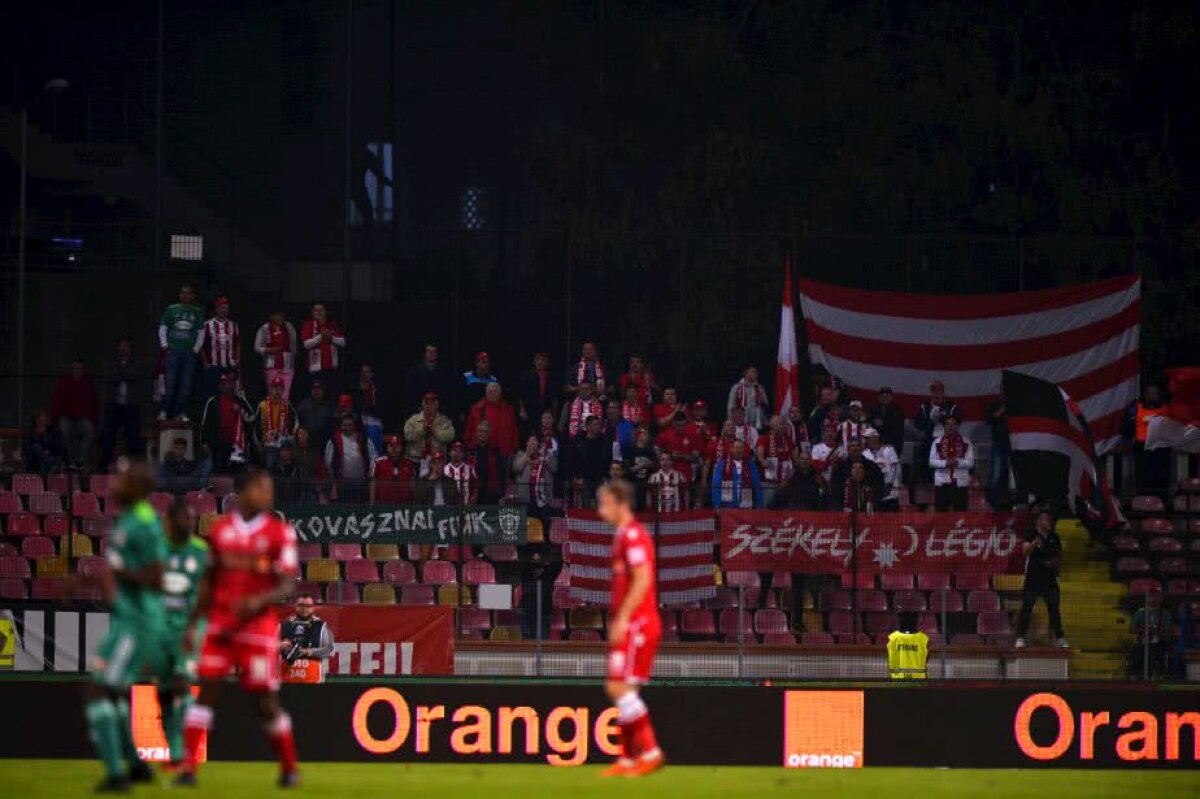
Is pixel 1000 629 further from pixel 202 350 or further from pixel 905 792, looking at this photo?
pixel 202 350

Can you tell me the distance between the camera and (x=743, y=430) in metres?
29.8

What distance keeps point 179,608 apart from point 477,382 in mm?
16802

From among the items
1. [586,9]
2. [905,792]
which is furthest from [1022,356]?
[905,792]

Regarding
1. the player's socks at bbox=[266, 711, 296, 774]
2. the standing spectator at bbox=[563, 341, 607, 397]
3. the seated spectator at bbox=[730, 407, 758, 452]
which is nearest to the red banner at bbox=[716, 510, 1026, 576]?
the seated spectator at bbox=[730, 407, 758, 452]

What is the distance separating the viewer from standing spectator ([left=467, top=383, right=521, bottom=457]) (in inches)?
1181

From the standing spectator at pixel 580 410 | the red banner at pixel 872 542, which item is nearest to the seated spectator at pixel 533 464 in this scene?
the standing spectator at pixel 580 410

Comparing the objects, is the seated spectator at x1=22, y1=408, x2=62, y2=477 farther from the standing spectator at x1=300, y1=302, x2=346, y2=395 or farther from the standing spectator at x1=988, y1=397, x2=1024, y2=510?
the standing spectator at x1=988, y1=397, x2=1024, y2=510

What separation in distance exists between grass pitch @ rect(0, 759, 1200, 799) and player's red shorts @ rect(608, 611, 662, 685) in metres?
0.99

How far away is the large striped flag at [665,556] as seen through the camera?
86.0ft

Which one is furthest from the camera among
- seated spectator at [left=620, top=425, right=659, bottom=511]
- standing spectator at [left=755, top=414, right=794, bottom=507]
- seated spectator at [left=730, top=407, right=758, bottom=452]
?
seated spectator at [left=730, top=407, right=758, bottom=452]

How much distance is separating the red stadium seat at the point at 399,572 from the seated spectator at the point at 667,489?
3.40m

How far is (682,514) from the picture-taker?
2644 cm

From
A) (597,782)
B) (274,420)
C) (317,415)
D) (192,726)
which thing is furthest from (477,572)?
(192,726)

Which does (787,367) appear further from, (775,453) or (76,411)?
(76,411)
